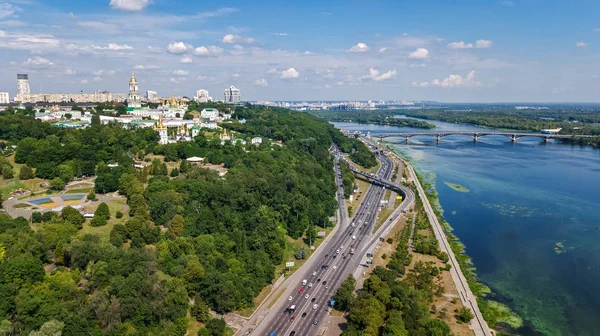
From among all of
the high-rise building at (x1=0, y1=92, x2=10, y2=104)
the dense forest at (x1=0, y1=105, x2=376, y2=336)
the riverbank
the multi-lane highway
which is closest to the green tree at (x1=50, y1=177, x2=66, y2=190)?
the dense forest at (x1=0, y1=105, x2=376, y2=336)

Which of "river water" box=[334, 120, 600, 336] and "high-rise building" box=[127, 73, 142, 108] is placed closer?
"river water" box=[334, 120, 600, 336]

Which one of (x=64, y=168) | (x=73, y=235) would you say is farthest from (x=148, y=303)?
(x=64, y=168)

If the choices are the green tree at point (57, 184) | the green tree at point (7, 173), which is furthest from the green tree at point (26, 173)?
the green tree at point (57, 184)

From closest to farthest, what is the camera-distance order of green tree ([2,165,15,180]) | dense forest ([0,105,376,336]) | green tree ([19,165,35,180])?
dense forest ([0,105,376,336]) → green tree ([2,165,15,180]) → green tree ([19,165,35,180])

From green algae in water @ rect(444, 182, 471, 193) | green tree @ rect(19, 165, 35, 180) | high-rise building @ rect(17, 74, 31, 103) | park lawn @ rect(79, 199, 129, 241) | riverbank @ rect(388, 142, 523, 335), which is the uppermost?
high-rise building @ rect(17, 74, 31, 103)

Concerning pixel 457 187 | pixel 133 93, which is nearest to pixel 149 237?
pixel 457 187

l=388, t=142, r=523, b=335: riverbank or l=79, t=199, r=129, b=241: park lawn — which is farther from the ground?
l=79, t=199, r=129, b=241: park lawn

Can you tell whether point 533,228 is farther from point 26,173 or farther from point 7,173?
point 7,173

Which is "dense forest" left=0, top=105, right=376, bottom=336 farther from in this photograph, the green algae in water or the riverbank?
the green algae in water
